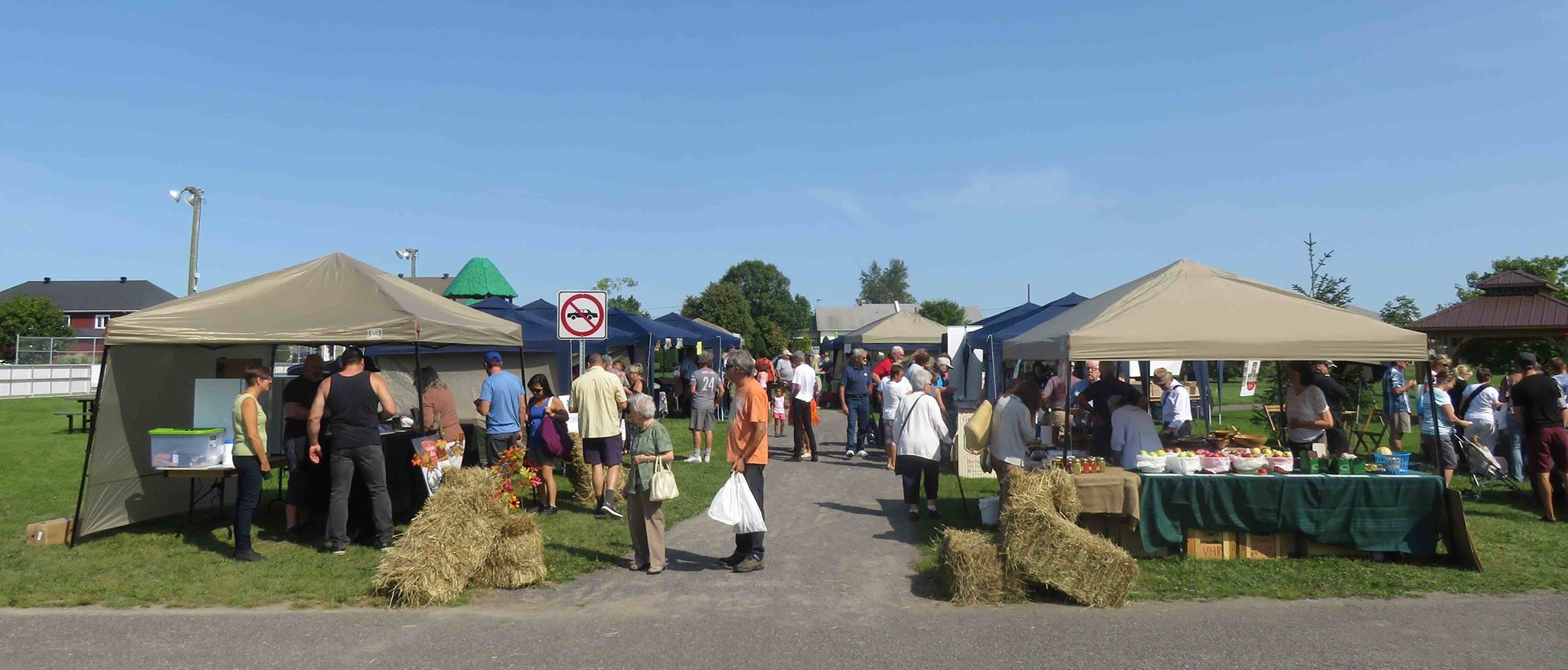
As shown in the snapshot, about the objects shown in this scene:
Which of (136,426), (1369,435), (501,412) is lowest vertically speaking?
(1369,435)

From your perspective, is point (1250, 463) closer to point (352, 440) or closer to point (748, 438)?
point (748, 438)

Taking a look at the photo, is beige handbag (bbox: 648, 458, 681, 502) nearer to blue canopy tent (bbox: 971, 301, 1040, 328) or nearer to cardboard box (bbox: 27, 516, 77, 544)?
cardboard box (bbox: 27, 516, 77, 544)

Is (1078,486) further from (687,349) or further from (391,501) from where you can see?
A: (687,349)

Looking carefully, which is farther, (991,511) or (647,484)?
(991,511)

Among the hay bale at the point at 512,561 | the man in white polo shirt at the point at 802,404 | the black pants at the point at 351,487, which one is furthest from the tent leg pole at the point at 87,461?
the man in white polo shirt at the point at 802,404

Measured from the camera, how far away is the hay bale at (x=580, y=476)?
997cm

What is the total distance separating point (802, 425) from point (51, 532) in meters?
9.02

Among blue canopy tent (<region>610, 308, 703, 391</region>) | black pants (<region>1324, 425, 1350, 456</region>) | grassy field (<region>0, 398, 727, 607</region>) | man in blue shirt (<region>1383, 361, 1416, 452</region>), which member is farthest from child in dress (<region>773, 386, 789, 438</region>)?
black pants (<region>1324, 425, 1350, 456</region>)

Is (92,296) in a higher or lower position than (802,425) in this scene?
higher

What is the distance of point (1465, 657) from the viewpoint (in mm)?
5266

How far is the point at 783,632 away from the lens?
18.9ft

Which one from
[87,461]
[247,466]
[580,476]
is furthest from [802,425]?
[87,461]

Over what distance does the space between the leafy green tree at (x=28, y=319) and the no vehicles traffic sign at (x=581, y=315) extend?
192ft

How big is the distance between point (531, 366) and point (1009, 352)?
11.1 metres
